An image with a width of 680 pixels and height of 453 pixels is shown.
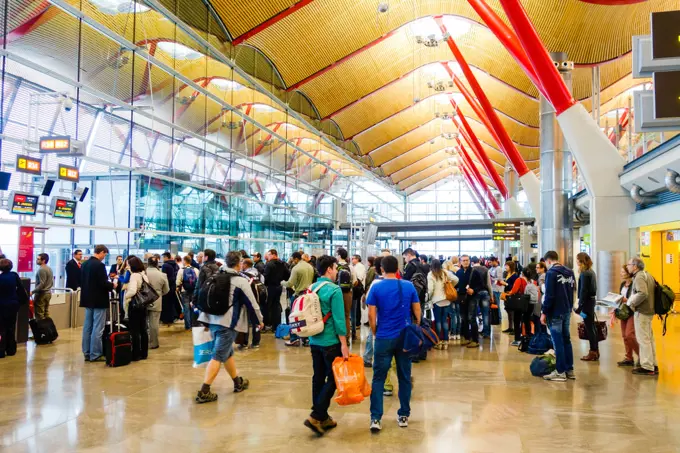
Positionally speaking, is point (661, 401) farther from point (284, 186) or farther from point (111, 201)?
point (284, 186)

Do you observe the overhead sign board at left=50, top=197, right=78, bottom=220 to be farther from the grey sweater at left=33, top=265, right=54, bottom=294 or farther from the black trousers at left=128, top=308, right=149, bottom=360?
the black trousers at left=128, top=308, right=149, bottom=360

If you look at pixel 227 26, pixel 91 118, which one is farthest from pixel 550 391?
pixel 227 26

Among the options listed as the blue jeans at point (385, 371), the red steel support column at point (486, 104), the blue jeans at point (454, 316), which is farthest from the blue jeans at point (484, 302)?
the red steel support column at point (486, 104)

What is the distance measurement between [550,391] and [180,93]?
39.4 ft

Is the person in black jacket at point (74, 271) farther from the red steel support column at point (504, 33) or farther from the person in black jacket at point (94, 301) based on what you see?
the red steel support column at point (504, 33)

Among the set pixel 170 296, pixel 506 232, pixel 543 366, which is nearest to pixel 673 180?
pixel 543 366

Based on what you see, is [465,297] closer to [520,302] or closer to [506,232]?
[520,302]

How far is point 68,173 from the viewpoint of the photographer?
10555mm

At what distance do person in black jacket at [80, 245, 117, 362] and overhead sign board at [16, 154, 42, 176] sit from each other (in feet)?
8.88

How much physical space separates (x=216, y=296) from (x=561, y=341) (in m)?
4.36

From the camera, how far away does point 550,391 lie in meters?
6.58

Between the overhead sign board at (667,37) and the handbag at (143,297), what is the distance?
7.03 m

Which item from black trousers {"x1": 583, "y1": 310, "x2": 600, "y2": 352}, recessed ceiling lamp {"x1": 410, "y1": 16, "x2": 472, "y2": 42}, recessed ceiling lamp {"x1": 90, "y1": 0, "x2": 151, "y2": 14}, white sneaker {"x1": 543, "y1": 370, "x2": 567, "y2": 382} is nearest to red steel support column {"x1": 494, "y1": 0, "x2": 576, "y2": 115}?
recessed ceiling lamp {"x1": 410, "y1": 16, "x2": 472, "y2": 42}

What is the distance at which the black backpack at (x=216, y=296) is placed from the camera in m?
5.94
